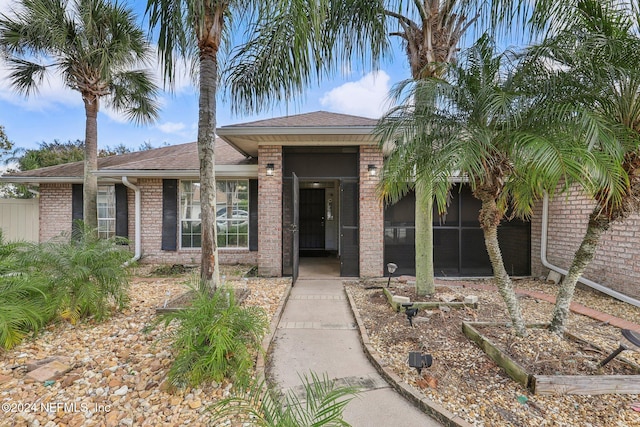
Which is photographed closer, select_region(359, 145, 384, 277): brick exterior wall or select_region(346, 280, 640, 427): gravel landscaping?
select_region(346, 280, 640, 427): gravel landscaping

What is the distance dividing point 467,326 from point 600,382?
113 centimetres

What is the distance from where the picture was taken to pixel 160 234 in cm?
734

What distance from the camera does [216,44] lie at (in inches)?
133

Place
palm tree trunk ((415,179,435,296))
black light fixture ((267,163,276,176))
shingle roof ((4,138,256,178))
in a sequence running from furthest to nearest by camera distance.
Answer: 1. shingle roof ((4,138,256,178))
2. black light fixture ((267,163,276,176))
3. palm tree trunk ((415,179,435,296))

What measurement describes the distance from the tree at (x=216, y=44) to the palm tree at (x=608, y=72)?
224 centimetres

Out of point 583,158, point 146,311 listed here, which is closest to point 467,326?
point 583,158

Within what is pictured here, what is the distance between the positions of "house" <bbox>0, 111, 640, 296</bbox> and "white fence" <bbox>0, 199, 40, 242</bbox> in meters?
0.44

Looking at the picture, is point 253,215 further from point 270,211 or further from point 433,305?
point 433,305

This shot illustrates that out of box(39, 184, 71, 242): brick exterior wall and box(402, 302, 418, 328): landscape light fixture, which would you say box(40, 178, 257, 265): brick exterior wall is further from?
box(402, 302, 418, 328): landscape light fixture

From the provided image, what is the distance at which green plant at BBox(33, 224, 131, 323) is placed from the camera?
3078mm

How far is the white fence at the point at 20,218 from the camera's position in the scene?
7730 mm

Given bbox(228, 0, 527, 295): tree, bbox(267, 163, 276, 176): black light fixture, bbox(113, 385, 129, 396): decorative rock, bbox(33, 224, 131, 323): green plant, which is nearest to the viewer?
bbox(113, 385, 129, 396): decorative rock

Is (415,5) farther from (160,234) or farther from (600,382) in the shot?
(160,234)

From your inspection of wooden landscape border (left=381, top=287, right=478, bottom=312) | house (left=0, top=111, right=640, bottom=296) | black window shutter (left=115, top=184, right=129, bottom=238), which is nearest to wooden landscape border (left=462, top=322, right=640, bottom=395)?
wooden landscape border (left=381, top=287, right=478, bottom=312)
